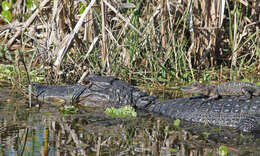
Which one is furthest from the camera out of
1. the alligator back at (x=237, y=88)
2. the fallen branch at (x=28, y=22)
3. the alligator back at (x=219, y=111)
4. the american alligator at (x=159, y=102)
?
the fallen branch at (x=28, y=22)

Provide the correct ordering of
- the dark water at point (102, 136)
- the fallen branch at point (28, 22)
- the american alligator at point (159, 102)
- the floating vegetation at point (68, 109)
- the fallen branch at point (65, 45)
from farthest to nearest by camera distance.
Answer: the fallen branch at point (28, 22), the fallen branch at point (65, 45), the floating vegetation at point (68, 109), the american alligator at point (159, 102), the dark water at point (102, 136)

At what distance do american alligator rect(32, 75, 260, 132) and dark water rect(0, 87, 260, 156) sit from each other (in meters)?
0.22

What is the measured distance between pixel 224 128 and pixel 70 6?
3241 millimetres

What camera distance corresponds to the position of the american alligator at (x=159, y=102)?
224 inches

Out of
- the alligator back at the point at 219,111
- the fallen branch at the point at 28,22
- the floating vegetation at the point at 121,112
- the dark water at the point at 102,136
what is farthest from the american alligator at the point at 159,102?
the fallen branch at the point at 28,22

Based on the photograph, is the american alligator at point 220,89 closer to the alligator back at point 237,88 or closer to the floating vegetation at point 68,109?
the alligator back at point 237,88

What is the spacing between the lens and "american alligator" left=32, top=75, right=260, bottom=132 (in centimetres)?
570

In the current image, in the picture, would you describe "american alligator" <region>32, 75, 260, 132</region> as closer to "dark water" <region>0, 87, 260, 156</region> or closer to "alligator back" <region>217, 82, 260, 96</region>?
"alligator back" <region>217, 82, 260, 96</region>

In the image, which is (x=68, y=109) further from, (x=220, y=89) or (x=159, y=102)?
(x=220, y=89)

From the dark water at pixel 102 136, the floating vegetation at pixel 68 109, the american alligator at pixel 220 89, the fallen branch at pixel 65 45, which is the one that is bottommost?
the dark water at pixel 102 136

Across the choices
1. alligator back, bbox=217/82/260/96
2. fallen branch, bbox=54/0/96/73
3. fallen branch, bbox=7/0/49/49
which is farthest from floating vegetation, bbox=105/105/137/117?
fallen branch, bbox=7/0/49/49

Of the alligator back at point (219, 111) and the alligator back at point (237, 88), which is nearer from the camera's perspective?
the alligator back at point (219, 111)

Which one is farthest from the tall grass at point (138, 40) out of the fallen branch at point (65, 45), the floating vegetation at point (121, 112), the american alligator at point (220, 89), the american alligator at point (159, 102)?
the american alligator at point (220, 89)

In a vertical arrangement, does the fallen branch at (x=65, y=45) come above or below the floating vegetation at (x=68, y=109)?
above
